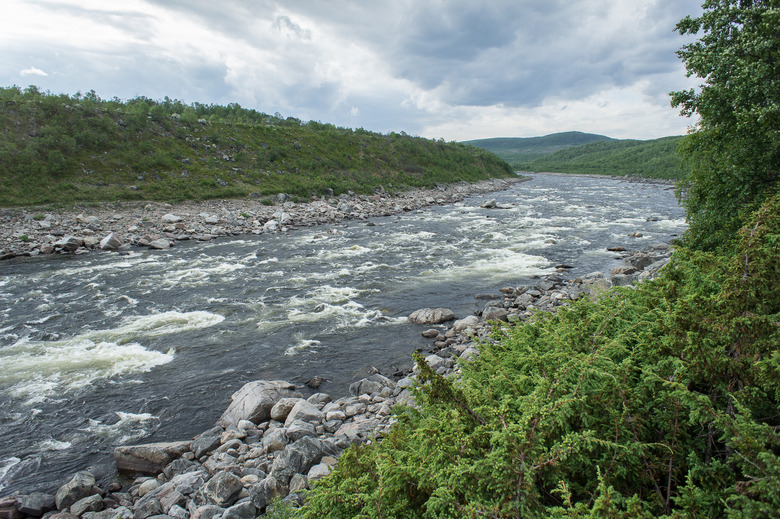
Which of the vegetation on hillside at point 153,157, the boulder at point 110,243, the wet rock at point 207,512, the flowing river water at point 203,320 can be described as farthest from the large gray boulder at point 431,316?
the vegetation on hillside at point 153,157

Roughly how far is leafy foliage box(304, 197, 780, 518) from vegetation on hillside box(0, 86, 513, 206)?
3559cm

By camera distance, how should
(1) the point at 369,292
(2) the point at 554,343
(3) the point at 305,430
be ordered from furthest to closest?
(1) the point at 369,292 < (3) the point at 305,430 < (2) the point at 554,343

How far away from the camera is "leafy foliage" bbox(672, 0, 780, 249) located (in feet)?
32.9

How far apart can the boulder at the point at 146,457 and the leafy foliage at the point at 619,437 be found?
454cm

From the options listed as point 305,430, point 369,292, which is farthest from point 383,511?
point 369,292

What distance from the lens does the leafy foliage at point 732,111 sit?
1002cm

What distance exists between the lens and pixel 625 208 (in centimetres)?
4194

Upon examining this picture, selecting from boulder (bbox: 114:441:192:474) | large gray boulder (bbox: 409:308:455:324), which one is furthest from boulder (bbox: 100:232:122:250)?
boulder (bbox: 114:441:192:474)

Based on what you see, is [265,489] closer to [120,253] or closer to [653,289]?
[653,289]

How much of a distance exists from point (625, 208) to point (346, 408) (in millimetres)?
42503

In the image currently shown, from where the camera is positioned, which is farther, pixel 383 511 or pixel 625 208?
pixel 625 208

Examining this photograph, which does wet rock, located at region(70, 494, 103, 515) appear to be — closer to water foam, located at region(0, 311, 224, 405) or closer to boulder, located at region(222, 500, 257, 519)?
boulder, located at region(222, 500, 257, 519)

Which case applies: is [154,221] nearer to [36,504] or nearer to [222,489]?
[36,504]

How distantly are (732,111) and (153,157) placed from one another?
42971 mm
